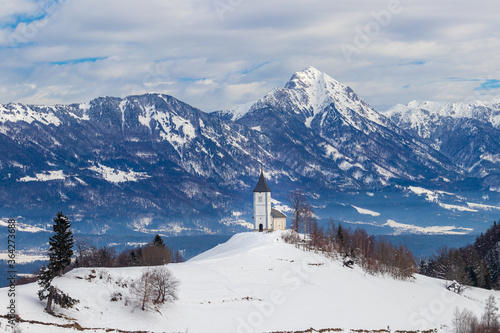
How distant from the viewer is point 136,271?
12219 centimetres

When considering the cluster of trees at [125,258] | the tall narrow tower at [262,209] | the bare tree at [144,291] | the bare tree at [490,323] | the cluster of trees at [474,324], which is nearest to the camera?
the bare tree at [144,291]

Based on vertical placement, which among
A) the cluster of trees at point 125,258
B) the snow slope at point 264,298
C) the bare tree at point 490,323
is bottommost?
the bare tree at point 490,323

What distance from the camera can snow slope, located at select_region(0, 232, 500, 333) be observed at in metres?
105

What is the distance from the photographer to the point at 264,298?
127 m

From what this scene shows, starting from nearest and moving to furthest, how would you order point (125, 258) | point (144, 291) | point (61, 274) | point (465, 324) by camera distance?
point (144, 291) < point (61, 274) < point (465, 324) < point (125, 258)

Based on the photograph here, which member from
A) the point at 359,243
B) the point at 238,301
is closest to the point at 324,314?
the point at 238,301

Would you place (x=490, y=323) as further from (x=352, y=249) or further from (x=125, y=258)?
(x=125, y=258)

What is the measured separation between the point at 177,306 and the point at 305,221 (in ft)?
214

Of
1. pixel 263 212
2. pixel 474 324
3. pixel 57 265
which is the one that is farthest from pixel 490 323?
pixel 57 265

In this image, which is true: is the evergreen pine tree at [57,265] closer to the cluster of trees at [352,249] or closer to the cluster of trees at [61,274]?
the cluster of trees at [61,274]

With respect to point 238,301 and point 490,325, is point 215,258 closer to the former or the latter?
point 238,301

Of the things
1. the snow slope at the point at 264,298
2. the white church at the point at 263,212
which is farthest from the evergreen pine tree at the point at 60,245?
the white church at the point at 263,212

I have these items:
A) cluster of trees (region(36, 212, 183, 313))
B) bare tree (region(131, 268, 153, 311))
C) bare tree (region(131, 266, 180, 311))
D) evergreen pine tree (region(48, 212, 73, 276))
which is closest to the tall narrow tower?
cluster of trees (region(36, 212, 183, 313))

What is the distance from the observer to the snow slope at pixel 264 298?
104875mm
